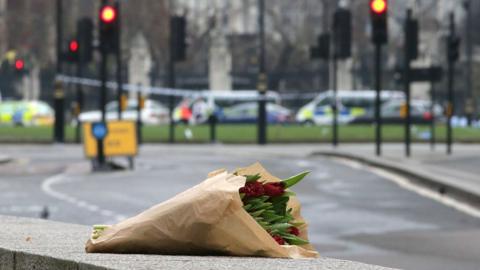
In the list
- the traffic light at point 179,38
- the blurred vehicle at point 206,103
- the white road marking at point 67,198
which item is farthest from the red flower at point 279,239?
the blurred vehicle at point 206,103

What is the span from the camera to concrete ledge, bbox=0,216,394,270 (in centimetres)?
674

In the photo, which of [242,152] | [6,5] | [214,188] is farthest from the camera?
[6,5]

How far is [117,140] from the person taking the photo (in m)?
32.6

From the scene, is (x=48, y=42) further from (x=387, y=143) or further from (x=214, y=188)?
(x=214, y=188)

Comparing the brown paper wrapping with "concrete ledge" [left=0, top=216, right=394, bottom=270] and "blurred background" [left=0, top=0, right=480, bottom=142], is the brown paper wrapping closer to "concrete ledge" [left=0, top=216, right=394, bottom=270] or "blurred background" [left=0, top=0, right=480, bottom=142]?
"concrete ledge" [left=0, top=216, right=394, bottom=270]

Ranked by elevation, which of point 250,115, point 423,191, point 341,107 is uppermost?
point 423,191

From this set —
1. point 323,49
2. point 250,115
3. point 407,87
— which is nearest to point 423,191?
point 407,87

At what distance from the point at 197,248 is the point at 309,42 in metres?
104

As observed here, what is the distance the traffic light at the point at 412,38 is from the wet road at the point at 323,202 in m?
2.95

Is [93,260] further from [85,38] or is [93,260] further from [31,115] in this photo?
[31,115]

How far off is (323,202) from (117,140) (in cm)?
1232

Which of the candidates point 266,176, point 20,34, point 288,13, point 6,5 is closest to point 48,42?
point 20,34

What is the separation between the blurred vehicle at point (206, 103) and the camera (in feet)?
303

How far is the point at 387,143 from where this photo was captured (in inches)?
2119
